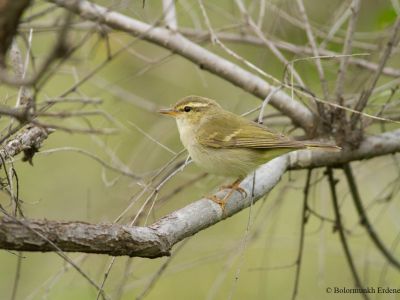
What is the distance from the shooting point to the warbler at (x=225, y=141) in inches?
165

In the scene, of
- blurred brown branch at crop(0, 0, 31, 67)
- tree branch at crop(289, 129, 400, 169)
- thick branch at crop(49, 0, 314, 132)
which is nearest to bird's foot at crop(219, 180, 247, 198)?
tree branch at crop(289, 129, 400, 169)

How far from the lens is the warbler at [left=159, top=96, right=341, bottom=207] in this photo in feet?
13.7

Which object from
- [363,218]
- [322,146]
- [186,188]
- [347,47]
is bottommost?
[363,218]

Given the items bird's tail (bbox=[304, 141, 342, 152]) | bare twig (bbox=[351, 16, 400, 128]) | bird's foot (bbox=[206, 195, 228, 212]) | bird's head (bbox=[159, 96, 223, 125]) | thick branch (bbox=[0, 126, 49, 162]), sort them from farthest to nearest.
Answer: bird's head (bbox=[159, 96, 223, 125])
bird's tail (bbox=[304, 141, 342, 152])
bare twig (bbox=[351, 16, 400, 128])
bird's foot (bbox=[206, 195, 228, 212])
thick branch (bbox=[0, 126, 49, 162])

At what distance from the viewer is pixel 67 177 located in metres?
6.78

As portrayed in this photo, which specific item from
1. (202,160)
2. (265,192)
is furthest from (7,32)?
(202,160)

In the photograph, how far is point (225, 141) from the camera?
453cm

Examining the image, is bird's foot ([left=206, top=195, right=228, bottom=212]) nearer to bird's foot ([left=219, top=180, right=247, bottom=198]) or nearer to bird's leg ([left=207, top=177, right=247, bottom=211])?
bird's leg ([left=207, top=177, right=247, bottom=211])

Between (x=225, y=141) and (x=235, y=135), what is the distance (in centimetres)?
9

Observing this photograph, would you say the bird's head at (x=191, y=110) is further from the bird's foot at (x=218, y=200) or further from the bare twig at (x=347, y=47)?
the bird's foot at (x=218, y=200)

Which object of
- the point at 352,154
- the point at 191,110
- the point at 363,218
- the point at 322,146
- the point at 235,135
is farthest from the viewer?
the point at 191,110

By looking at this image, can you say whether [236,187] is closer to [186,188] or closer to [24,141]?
[24,141]

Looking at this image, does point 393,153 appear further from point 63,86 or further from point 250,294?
point 63,86

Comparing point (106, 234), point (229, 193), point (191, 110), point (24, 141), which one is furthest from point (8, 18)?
point (191, 110)
